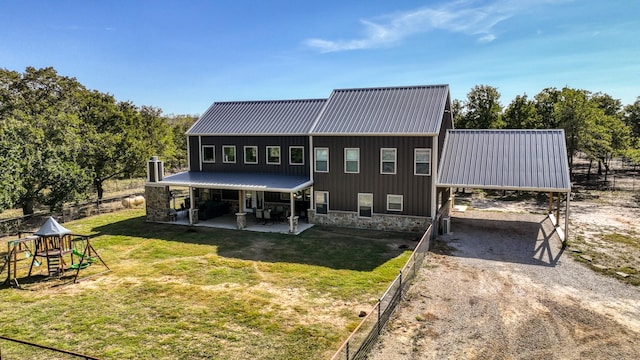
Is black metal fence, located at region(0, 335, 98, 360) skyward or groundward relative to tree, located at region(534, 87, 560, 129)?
groundward

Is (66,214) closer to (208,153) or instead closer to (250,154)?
(208,153)

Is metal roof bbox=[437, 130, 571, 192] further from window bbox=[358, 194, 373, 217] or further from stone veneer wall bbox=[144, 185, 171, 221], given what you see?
stone veneer wall bbox=[144, 185, 171, 221]

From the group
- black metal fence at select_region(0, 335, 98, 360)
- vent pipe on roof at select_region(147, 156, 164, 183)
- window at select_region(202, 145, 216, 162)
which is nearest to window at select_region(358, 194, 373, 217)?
window at select_region(202, 145, 216, 162)

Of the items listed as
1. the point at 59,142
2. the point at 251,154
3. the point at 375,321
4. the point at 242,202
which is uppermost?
the point at 59,142

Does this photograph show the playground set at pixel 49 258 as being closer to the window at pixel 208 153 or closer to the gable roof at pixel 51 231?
the gable roof at pixel 51 231

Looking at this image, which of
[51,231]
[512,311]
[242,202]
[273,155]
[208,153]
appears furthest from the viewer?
[208,153]

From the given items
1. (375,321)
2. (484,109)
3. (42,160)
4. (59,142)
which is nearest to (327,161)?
(375,321)
